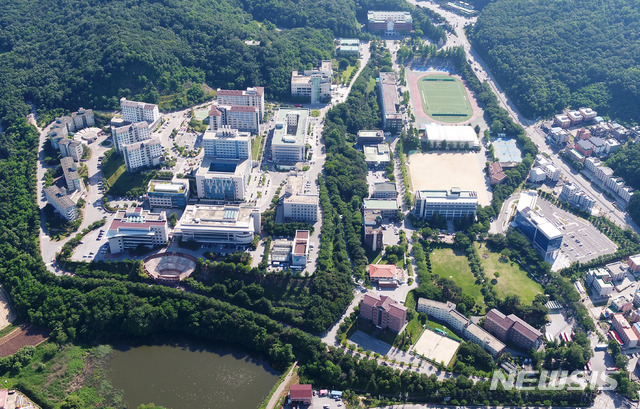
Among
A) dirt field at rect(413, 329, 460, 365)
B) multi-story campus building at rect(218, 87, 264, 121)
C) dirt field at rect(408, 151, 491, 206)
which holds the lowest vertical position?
dirt field at rect(413, 329, 460, 365)

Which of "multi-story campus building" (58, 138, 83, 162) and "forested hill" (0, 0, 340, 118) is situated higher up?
"forested hill" (0, 0, 340, 118)

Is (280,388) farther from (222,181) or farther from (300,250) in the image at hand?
(222,181)

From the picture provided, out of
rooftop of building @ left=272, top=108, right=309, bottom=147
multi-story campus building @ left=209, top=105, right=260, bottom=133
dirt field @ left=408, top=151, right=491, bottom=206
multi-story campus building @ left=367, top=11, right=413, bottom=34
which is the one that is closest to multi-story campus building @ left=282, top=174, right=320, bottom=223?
rooftop of building @ left=272, top=108, right=309, bottom=147

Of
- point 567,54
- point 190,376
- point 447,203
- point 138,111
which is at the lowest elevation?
point 190,376

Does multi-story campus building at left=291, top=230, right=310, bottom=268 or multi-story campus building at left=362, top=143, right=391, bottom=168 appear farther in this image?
multi-story campus building at left=362, top=143, right=391, bottom=168

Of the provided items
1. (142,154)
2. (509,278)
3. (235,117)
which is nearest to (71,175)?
(142,154)

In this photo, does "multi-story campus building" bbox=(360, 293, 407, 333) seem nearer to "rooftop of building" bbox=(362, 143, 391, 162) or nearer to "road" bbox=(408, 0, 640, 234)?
"rooftop of building" bbox=(362, 143, 391, 162)

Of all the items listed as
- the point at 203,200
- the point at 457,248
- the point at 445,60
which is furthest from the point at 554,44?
the point at 203,200
